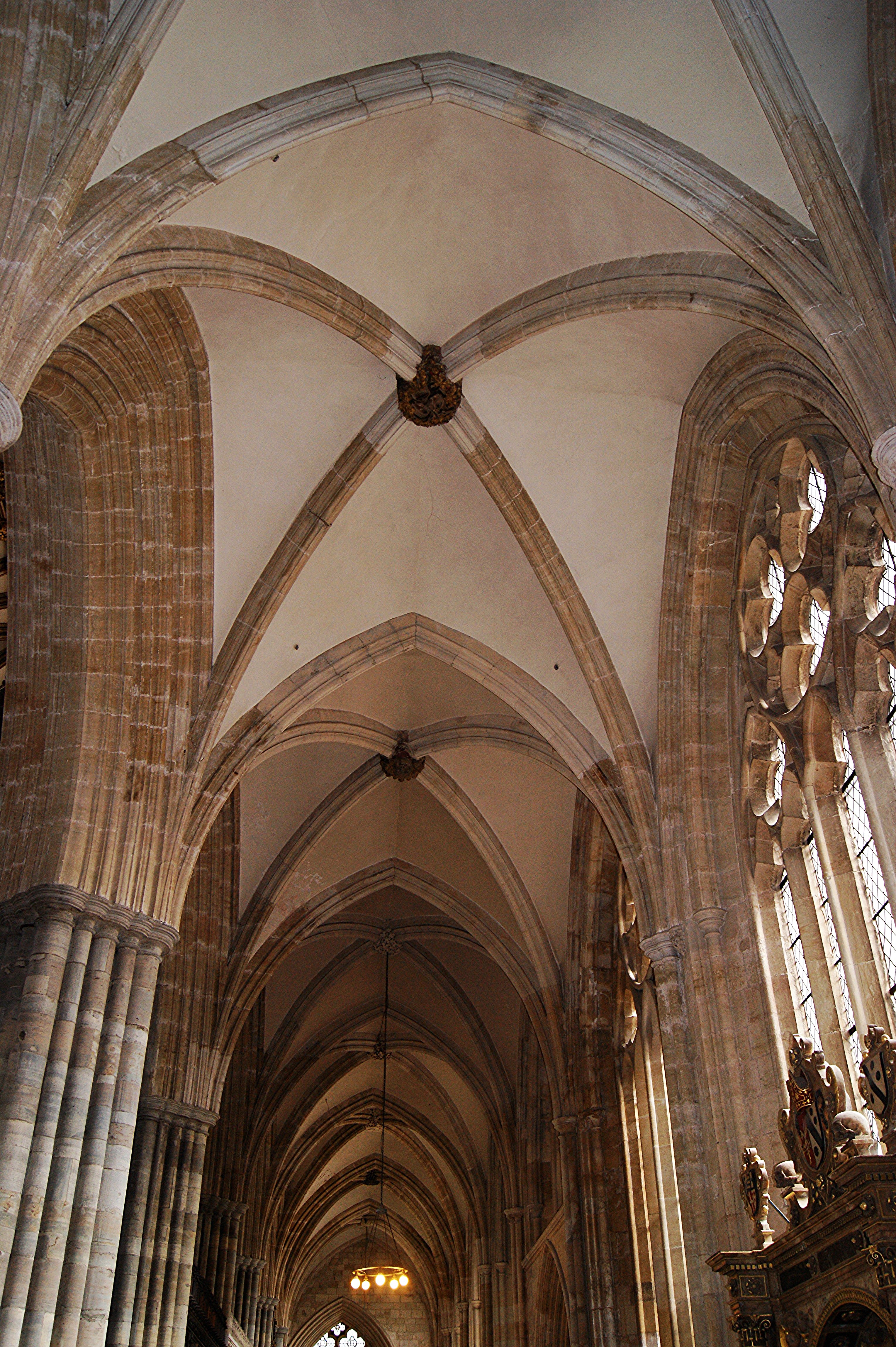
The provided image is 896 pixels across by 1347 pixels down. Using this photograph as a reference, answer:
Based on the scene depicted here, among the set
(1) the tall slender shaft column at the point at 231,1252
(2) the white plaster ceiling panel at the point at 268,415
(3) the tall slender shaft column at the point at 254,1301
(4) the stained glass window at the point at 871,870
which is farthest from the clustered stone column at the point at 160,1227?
(3) the tall slender shaft column at the point at 254,1301

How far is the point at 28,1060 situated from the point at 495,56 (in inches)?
289

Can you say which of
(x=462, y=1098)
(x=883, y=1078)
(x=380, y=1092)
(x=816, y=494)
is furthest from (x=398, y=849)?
(x=883, y=1078)

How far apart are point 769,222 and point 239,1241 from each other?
16013 mm

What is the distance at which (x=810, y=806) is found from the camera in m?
8.87

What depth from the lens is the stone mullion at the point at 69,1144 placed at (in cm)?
736

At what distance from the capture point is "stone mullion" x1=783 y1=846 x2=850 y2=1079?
8352mm

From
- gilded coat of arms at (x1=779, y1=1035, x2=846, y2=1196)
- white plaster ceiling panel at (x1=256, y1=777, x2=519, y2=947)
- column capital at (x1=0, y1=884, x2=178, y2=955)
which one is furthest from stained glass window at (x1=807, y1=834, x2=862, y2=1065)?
white plaster ceiling panel at (x1=256, y1=777, x2=519, y2=947)

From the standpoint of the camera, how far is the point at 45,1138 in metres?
7.76

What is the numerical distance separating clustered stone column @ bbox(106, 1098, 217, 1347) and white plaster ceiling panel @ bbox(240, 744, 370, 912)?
296 centimetres

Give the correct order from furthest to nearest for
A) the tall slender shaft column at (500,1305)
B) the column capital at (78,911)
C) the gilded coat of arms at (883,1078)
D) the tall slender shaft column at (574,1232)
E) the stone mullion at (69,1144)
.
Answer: the tall slender shaft column at (500,1305), the tall slender shaft column at (574,1232), the column capital at (78,911), the stone mullion at (69,1144), the gilded coat of arms at (883,1078)

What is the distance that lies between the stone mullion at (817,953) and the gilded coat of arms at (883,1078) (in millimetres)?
2060

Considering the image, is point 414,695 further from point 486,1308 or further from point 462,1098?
point 486,1308

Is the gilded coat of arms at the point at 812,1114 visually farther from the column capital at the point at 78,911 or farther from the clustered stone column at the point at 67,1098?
the column capital at the point at 78,911

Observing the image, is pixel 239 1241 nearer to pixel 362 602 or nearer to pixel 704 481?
pixel 362 602
